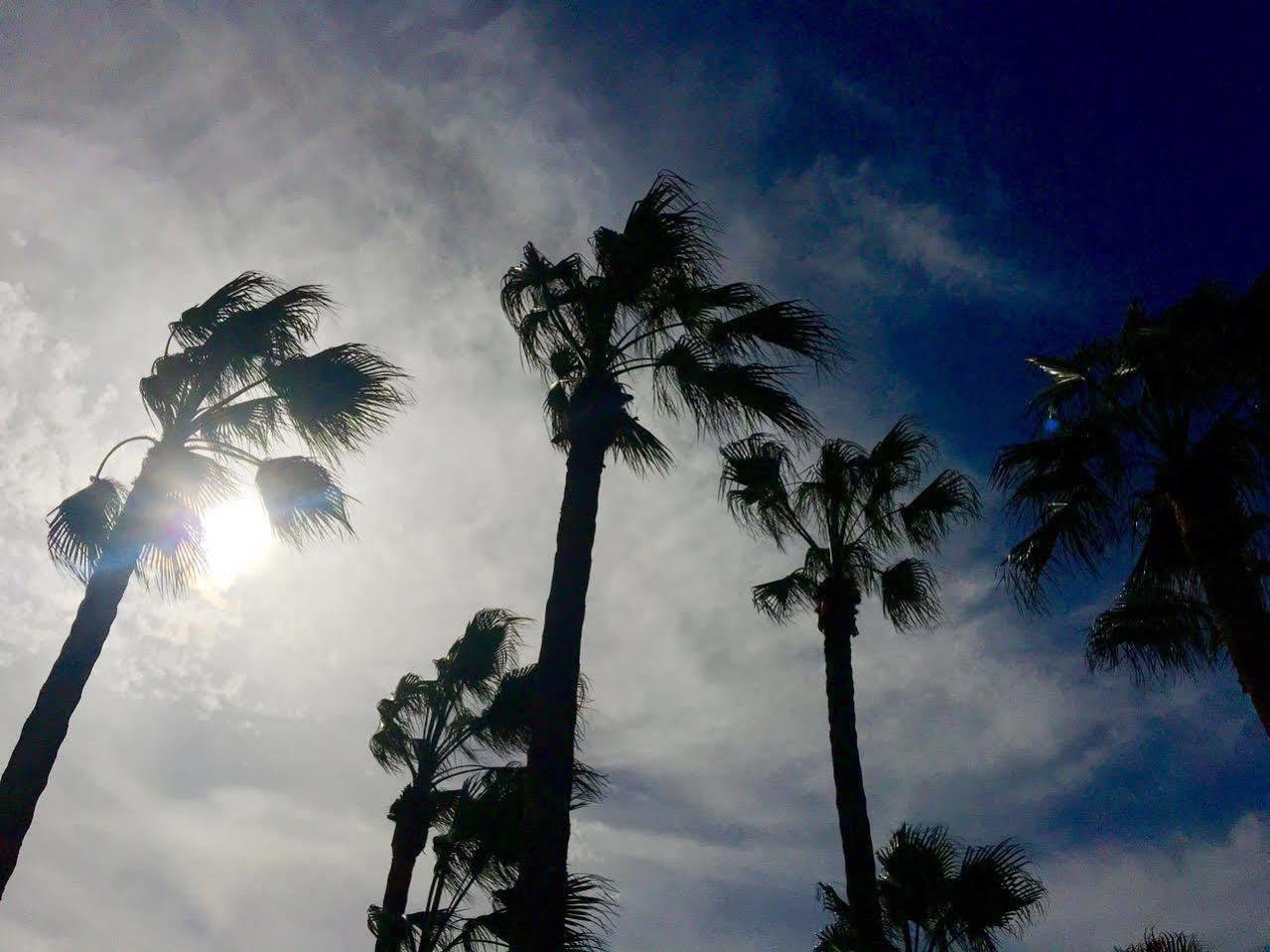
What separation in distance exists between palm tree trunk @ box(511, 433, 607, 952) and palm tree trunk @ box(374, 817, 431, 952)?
8.07 meters

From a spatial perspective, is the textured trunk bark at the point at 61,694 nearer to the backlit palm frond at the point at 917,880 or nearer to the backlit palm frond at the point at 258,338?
the backlit palm frond at the point at 258,338

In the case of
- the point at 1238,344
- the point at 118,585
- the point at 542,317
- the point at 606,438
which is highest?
the point at 542,317

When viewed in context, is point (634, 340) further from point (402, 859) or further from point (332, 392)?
point (402, 859)

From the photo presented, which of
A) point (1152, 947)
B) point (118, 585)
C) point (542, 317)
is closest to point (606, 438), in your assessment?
point (542, 317)

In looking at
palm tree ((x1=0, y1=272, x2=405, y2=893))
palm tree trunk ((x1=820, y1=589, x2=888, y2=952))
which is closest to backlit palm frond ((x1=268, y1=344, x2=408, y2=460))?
palm tree ((x1=0, y1=272, x2=405, y2=893))

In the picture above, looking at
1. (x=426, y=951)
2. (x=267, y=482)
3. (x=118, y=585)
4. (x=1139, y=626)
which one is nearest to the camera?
(x=118, y=585)

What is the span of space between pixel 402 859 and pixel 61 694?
7.54 m

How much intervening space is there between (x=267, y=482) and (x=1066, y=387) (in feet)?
37.9

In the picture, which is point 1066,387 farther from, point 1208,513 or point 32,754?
point 32,754

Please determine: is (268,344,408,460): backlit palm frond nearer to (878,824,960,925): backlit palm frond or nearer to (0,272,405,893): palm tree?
(0,272,405,893): palm tree

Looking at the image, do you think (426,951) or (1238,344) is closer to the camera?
(1238,344)

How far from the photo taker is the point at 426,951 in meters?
10.9

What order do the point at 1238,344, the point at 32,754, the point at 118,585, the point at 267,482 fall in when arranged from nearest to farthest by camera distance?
the point at 32,754 < the point at 118,585 < the point at 1238,344 < the point at 267,482

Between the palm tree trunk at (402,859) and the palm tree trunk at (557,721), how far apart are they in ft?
26.5
